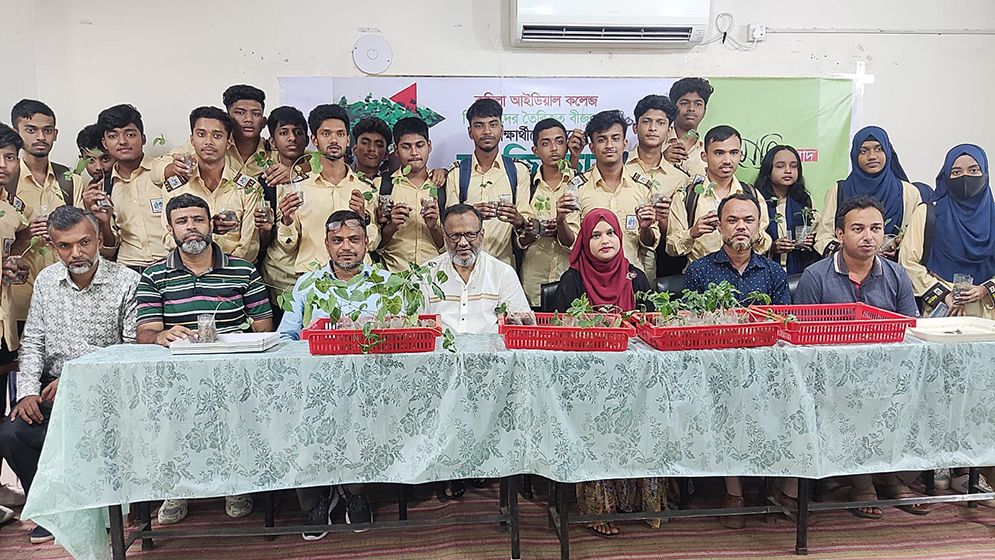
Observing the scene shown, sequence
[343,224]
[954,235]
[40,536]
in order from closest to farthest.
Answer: [40,536], [343,224], [954,235]

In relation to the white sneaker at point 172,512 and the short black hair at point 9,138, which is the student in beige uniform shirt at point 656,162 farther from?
the short black hair at point 9,138

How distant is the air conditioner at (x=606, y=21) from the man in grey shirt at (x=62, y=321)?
249 cm

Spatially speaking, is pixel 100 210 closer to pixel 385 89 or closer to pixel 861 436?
pixel 385 89

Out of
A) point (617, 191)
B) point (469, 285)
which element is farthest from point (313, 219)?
point (617, 191)

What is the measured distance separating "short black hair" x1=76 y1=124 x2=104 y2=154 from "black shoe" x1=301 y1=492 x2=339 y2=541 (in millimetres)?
2329

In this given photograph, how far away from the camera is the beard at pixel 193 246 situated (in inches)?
114

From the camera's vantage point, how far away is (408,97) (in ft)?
13.4

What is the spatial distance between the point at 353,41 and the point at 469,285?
6.08 feet

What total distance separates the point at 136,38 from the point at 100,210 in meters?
1.16

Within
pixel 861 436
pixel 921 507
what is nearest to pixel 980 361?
pixel 861 436

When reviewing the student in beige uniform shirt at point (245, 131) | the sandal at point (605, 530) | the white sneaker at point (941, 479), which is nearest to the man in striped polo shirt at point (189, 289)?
the student in beige uniform shirt at point (245, 131)

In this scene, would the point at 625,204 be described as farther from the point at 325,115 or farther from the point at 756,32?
the point at 325,115

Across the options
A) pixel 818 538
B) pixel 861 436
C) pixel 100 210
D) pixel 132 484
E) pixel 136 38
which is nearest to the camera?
pixel 132 484

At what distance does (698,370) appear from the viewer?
7.66 feet
